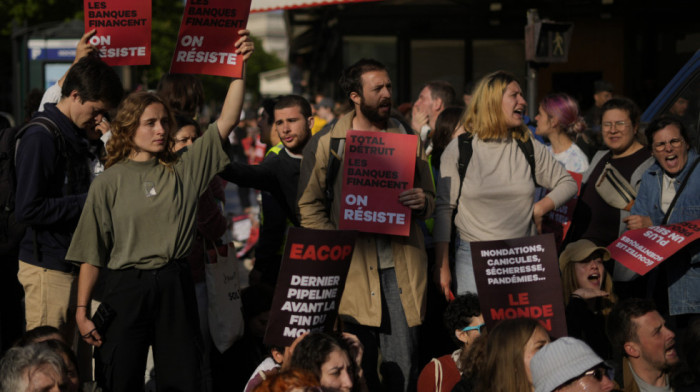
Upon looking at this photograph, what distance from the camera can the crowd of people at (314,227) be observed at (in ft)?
16.1

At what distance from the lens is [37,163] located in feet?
16.9

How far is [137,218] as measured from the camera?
16.2ft

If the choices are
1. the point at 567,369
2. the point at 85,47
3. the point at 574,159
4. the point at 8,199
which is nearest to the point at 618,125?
the point at 574,159

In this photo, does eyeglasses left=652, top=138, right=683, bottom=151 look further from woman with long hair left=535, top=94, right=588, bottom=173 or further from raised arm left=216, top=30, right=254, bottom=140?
raised arm left=216, top=30, right=254, bottom=140

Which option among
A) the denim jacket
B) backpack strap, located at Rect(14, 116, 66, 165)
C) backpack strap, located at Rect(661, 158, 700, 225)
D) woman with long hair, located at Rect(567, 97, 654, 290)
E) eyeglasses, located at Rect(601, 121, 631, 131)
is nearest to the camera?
backpack strap, located at Rect(14, 116, 66, 165)

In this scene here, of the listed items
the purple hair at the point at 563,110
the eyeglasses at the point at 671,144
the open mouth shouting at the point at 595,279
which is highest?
the purple hair at the point at 563,110

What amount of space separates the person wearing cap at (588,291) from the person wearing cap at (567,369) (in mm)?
1883

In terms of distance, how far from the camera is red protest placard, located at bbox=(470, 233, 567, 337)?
5391mm

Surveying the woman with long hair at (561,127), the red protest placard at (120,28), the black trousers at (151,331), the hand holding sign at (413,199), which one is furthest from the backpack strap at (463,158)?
the woman with long hair at (561,127)

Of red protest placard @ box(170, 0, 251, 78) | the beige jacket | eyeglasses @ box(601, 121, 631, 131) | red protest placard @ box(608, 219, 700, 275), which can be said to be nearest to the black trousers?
the beige jacket

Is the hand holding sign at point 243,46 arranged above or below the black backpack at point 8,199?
above

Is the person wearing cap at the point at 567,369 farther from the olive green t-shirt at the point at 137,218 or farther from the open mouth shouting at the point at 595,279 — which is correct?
the open mouth shouting at the point at 595,279

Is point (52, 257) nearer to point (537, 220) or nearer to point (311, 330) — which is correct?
point (311, 330)

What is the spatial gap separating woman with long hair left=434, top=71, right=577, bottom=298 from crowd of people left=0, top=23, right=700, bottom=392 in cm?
1
